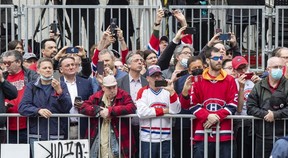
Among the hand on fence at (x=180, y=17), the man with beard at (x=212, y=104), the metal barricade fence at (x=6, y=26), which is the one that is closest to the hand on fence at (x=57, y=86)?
the man with beard at (x=212, y=104)

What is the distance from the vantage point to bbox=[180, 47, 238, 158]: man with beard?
15.3 metres

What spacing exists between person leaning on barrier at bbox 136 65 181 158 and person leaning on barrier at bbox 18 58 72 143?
963 mm

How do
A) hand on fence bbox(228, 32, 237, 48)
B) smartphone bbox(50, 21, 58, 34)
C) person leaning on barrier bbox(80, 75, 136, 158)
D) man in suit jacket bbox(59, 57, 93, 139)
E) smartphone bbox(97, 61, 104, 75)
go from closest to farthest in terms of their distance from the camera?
1. person leaning on barrier bbox(80, 75, 136, 158)
2. smartphone bbox(97, 61, 104, 75)
3. man in suit jacket bbox(59, 57, 93, 139)
4. hand on fence bbox(228, 32, 237, 48)
5. smartphone bbox(50, 21, 58, 34)

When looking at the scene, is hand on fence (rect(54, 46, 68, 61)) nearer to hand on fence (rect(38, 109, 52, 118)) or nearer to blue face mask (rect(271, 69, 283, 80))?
hand on fence (rect(38, 109, 52, 118))

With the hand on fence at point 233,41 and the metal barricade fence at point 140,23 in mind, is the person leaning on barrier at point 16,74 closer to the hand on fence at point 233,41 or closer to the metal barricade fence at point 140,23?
the metal barricade fence at point 140,23

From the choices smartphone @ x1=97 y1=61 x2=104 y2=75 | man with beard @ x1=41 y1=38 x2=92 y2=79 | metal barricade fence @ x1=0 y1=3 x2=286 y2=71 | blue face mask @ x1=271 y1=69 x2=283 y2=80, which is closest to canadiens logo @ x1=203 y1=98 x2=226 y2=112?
blue face mask @ x1=271 y1=69 x2=283 y2=80

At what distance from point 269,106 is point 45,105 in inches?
110

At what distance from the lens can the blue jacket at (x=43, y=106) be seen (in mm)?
15406

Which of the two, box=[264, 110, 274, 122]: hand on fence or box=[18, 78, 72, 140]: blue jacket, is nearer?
box=[264, 110, 274, 122]: hand on fence

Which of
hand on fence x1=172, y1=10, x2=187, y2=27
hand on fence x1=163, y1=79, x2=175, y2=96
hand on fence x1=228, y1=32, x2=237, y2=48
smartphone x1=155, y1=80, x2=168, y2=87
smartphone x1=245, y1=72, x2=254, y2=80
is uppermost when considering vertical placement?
hand on fence x1=172, y1=10, x2=187, y2=27

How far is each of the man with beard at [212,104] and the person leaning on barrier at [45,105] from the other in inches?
59.8

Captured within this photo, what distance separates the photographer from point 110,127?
15.4 meters

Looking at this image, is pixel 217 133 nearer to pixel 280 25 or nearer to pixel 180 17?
pixel 180 17

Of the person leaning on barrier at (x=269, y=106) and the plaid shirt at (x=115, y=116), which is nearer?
the person leaning on barrier at (x=269, y=106)
